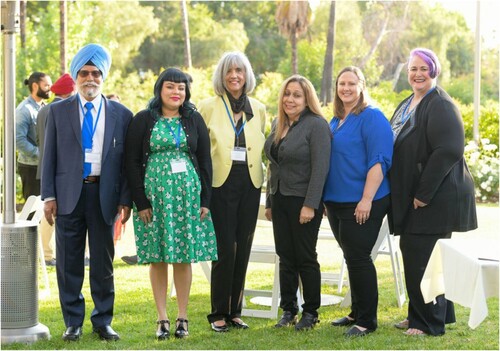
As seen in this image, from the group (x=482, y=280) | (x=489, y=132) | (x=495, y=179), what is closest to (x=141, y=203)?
(x=482, y=280)

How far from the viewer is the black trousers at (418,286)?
585cm

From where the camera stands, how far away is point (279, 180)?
19.8 ft

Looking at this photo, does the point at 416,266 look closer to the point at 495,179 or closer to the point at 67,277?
the point at 67,277

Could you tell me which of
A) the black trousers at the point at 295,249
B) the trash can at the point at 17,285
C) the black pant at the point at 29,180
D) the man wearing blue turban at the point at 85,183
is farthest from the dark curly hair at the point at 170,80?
the black pant at the point at 29,180

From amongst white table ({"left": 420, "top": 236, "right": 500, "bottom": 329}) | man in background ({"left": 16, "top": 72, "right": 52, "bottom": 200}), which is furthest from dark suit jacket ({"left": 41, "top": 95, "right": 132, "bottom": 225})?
man in background ({"left": 16, "top": 72, "right": 52, "bottom": 200})

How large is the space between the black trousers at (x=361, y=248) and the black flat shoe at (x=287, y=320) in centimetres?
50

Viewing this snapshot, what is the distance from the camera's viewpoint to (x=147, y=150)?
18.8 ft

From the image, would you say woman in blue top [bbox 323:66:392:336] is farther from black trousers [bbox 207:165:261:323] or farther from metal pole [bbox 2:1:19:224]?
metal pole [bbox 2:1:19:224]

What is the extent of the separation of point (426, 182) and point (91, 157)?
2144mm

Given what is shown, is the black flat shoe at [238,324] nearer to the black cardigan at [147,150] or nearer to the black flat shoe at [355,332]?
the black flat shoe at [355,332]

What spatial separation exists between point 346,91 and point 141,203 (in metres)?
1.54

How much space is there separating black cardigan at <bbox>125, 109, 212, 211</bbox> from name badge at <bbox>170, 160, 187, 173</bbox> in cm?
10

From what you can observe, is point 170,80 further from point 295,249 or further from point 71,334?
point 71,334

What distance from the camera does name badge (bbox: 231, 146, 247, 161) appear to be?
5.98 m
